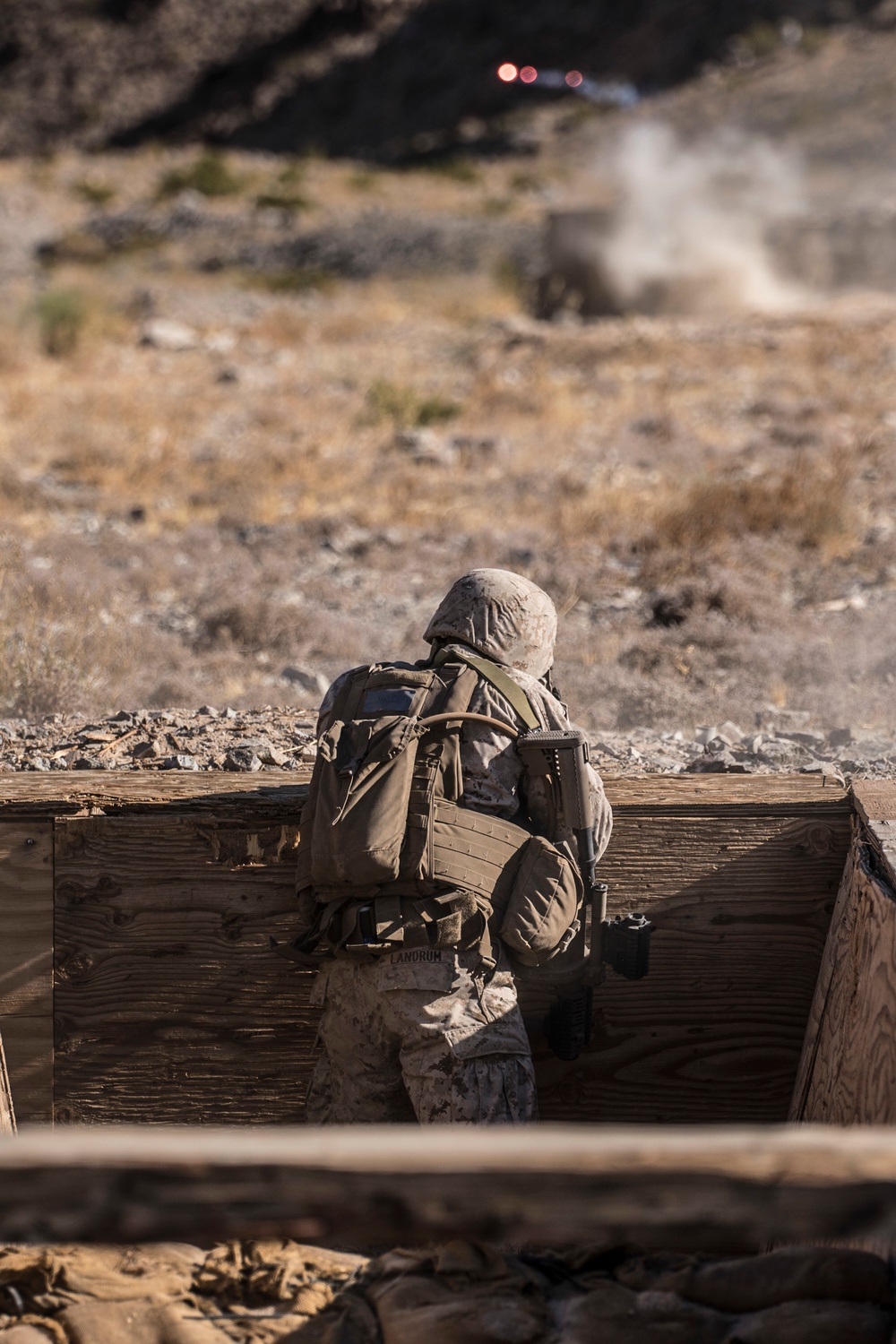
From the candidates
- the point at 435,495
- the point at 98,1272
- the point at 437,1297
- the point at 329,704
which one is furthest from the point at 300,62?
the point at 437,1297

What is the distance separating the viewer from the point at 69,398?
37.8 ft

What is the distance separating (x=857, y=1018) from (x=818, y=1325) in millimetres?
930

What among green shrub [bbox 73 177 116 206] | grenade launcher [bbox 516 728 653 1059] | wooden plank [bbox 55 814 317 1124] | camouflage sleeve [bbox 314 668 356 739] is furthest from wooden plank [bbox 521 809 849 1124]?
green shrub [bbox 73 177 116 206]

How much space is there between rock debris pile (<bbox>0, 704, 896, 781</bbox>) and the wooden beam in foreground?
2.15 m

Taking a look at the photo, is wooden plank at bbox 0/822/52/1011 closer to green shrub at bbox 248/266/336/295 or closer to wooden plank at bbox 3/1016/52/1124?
wooden plank at bbox 3/1016/52/1124

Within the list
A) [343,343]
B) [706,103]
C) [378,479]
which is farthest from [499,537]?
[706,103]

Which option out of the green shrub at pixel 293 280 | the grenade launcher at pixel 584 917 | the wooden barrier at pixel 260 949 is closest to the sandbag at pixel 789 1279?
the grenade launcher at pixel 584 917

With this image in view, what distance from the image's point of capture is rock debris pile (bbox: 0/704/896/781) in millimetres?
3596

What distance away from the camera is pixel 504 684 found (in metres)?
2.65

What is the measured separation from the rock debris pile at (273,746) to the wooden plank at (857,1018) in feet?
2.08

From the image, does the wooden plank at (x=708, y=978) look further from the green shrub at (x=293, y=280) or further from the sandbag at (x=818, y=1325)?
the green shrub at (x=293, y=280)

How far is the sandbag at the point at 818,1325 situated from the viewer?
5.72 feet

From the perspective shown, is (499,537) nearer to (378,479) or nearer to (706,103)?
A: (378,479)

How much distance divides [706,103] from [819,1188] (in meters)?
41.9
